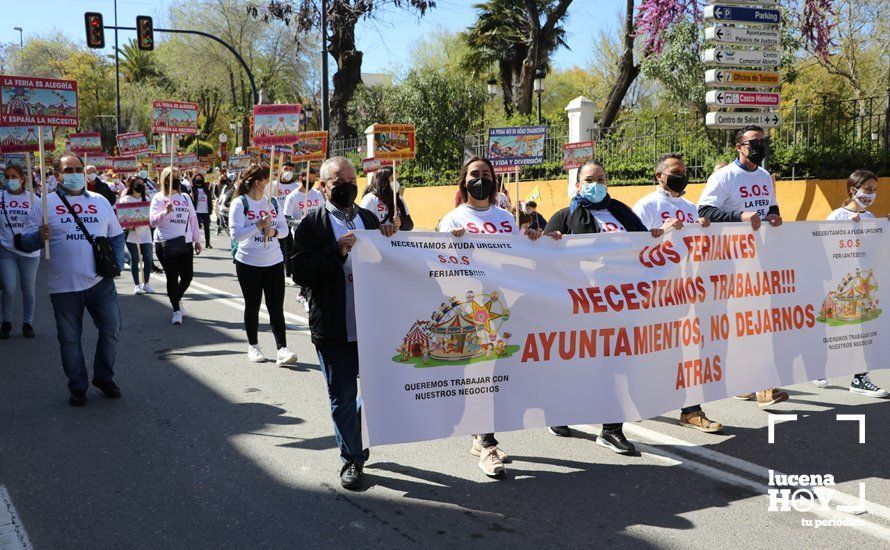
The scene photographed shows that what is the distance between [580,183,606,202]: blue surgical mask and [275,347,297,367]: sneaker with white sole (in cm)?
366

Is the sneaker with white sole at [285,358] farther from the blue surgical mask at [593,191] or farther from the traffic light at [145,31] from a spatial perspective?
the traffic light at [145,31]

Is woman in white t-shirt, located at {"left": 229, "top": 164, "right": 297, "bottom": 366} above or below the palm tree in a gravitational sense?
below

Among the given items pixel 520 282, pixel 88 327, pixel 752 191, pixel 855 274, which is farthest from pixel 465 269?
pixel 88 327

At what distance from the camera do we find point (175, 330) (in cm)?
970

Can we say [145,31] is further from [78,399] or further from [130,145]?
[78,399]

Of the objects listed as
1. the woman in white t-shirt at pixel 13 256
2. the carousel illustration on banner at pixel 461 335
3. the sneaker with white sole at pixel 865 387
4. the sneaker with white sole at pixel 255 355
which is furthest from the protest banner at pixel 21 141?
the sneaker with white sole at pixel 865 387

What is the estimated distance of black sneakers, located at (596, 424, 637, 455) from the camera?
516 centimetres

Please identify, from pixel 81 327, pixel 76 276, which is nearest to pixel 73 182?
pixel 76 276

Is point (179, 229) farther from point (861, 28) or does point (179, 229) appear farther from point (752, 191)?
point (861, 28)

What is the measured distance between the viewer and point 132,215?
1164 cm

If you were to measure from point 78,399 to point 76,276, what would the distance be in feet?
3.29

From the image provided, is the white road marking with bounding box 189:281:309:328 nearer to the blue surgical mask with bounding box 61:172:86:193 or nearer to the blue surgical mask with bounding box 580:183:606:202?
the blue surgical mask with bounding box 61:172:86:193

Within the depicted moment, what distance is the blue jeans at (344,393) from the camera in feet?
15.1

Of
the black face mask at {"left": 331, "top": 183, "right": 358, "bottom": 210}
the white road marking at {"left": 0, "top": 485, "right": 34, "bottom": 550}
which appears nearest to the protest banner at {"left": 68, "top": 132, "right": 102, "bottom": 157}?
the white road marking at {"left": 0, "top": 485, "right": 34, "bottom": 550}
